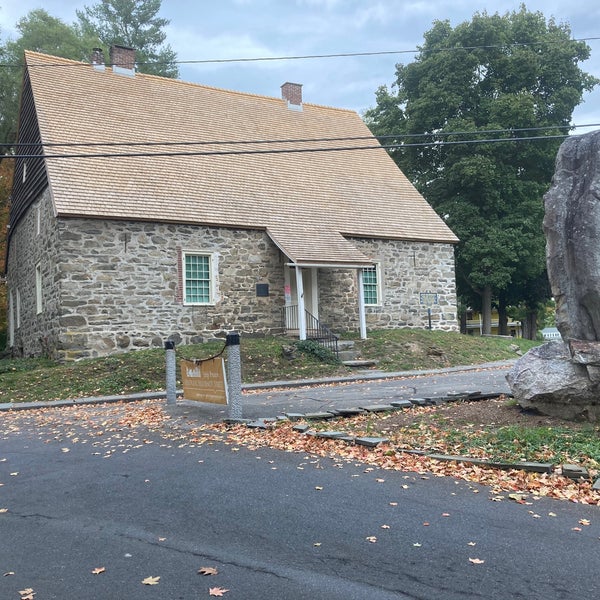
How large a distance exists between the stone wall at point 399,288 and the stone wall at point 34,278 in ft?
26.8

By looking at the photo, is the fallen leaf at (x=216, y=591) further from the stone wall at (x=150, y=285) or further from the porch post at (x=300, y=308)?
the porch post at (x=300, y=308)

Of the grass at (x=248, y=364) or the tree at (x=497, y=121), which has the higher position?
the tree at (x=497, y=121)

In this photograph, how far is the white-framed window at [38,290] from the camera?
18378 millimetres

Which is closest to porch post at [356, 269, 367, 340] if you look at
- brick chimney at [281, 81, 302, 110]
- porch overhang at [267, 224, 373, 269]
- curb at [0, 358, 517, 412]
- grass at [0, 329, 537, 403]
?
grass at [0, 329, 537, 403]

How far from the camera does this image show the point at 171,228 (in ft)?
57.2

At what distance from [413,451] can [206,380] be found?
4097mm

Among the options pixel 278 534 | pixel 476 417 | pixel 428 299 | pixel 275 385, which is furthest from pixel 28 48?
pixel 278 534

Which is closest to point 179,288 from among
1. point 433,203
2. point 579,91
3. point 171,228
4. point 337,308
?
point 171,228

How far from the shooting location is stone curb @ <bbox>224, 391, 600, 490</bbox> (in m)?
5.54

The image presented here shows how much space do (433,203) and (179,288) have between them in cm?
1669

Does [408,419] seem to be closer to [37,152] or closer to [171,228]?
[171,228]

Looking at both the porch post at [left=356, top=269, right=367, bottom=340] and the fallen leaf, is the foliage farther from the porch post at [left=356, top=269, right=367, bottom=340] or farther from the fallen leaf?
the fallen leaf

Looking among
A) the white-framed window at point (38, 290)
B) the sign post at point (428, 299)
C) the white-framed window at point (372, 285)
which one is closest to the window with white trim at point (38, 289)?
the white-framed window at point (38, 290)

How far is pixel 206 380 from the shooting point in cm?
952
